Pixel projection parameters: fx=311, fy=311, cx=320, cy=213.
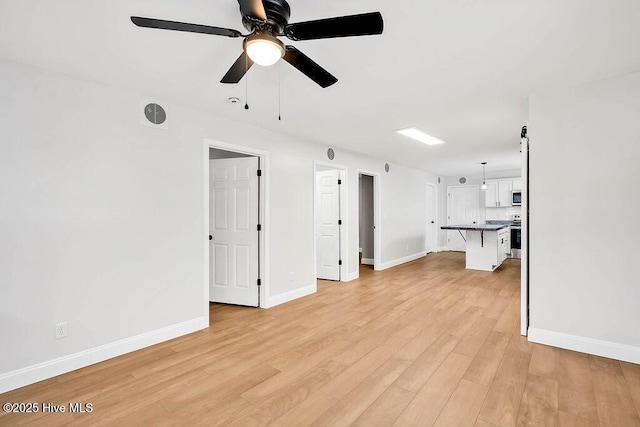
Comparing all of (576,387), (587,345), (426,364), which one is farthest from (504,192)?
(426,364)

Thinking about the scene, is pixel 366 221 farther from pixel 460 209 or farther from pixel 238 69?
pixel 238 69

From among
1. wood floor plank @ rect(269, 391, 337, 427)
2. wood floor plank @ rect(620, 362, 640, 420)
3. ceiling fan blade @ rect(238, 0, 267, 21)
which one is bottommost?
wood floor plank @ rect(269, 391, 337, 427)

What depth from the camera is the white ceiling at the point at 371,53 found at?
1775 mm

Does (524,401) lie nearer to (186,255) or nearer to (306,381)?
(306,381)

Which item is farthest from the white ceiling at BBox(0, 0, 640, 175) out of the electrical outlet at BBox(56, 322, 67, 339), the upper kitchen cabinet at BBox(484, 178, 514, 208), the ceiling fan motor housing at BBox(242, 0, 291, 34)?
the upper kitchen cabinet at BBox(484, 178, 514, 208)

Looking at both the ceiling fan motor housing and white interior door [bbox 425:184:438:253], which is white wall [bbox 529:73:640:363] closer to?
the ceiling fan motor housing

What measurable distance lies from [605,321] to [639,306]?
0.90 feet

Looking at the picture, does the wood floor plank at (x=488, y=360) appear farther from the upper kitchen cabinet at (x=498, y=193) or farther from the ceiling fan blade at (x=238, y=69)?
the upper kitchen cabinet at (x=498, y=193)

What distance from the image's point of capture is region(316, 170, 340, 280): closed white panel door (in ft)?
19.0

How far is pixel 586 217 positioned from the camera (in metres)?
2.85

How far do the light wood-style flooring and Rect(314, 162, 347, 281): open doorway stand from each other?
2.00 m

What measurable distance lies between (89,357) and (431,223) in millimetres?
8849

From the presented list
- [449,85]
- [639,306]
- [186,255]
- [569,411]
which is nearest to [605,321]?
[639,306]

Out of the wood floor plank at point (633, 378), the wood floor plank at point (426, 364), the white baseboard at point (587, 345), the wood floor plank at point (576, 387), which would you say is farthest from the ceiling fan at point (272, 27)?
the white baseboard at point (587, 345)
